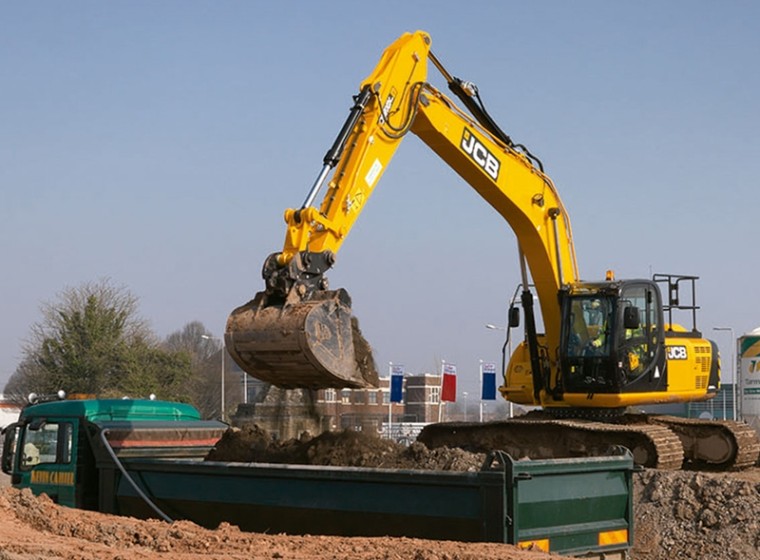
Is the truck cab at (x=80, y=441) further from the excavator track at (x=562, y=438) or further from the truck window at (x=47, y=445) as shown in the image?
the excavator track at (x=562, y=438)

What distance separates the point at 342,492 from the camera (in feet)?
29.8

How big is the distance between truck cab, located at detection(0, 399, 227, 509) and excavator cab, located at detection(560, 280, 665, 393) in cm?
694

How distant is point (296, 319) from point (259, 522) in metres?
2.67

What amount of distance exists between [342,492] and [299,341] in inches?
112

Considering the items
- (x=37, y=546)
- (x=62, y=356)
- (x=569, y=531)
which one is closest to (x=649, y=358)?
(x=569, y=531)

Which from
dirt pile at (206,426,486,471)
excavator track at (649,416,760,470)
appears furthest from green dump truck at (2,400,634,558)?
excavator track at (649,416,760,470)

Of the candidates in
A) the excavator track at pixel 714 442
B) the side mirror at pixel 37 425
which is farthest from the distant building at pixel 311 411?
the excavator track at pixel 714 442

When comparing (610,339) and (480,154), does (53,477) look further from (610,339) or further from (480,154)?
(610,339)

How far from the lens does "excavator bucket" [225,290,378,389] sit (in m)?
11.8

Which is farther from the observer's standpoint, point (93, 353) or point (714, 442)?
point (93, 353)

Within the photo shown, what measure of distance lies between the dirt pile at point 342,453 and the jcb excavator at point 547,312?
2.55 m

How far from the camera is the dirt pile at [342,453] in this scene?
13.2 m

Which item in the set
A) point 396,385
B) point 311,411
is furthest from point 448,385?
point 311,411

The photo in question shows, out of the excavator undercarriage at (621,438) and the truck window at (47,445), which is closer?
the truck window at (47,445)
